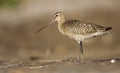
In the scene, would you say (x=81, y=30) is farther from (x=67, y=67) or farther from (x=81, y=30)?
(x=67, y=67)

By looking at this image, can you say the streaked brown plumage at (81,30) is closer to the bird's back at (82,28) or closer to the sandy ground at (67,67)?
the bird's back at (82,28)

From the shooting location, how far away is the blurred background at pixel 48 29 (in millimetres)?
27453

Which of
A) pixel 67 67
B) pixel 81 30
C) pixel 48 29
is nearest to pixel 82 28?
pixel 81 30

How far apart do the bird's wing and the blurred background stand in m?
4.10

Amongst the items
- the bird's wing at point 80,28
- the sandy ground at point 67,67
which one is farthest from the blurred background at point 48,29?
the bird's wing at point 80,28

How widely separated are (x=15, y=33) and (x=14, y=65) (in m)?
10.1

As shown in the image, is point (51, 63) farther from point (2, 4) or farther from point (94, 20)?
point (2, 4)

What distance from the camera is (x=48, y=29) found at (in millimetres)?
31672

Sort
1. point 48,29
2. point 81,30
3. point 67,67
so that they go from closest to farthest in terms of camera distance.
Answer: point 67,67 < point 81,30 < point 48,29

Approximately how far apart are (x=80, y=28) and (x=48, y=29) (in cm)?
1042

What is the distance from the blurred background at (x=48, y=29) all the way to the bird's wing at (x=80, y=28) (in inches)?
162

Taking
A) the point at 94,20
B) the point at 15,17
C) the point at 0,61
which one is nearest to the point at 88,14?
the point at 94,20

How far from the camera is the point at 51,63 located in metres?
21.7

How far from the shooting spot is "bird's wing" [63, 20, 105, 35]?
2112cm
